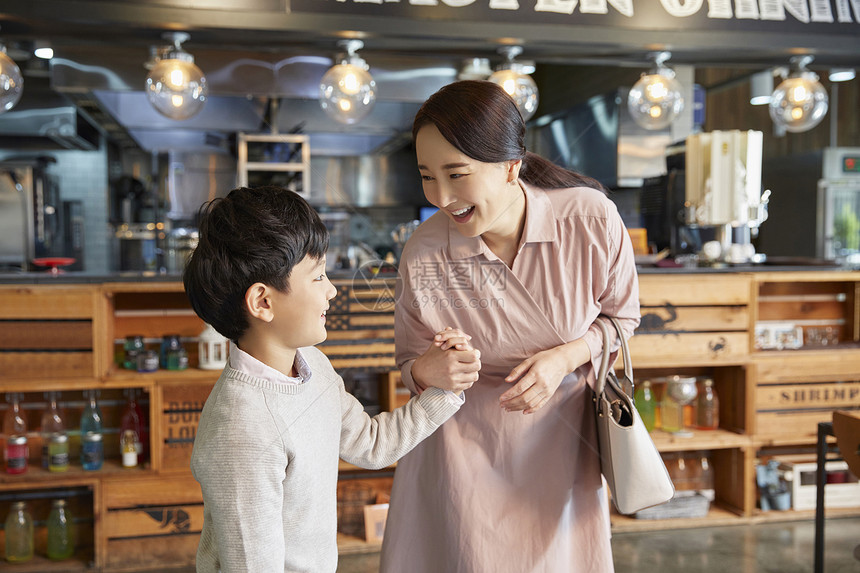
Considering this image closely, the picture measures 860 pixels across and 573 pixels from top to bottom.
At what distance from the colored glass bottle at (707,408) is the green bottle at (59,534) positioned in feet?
9.74

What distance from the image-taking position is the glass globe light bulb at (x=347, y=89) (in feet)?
12.1

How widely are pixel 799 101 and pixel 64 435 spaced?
3950 millimetres

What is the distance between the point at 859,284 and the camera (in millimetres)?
3826

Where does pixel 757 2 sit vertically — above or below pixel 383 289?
above

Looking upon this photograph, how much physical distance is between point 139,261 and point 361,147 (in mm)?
2399

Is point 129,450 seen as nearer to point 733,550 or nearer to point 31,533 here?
point 31,533

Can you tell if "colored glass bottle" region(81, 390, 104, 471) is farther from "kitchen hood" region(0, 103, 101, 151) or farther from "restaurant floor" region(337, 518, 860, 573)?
"kitchen hood" region(0, 103, 101, 151)

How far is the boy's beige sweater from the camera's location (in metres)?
1.08

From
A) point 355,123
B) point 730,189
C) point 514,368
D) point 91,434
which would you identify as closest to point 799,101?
point 730,189

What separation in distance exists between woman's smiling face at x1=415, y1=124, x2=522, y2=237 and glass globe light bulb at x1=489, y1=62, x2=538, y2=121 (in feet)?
7.74

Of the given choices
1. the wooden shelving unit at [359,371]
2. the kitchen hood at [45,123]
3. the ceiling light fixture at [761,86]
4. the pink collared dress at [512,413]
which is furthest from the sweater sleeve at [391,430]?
the ceiling light fixture at [761,86]

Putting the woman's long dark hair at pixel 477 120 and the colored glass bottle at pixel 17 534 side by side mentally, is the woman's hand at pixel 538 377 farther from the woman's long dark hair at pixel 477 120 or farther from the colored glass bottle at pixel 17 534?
the colored glass bottle at pixel 17 534

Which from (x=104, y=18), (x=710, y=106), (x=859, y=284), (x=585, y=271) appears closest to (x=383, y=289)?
(x=104, y=18)

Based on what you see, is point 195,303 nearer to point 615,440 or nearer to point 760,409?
point 615,440
